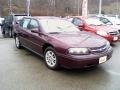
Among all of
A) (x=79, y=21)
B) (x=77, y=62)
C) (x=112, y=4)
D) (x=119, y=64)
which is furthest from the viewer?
(x=112, y=4)

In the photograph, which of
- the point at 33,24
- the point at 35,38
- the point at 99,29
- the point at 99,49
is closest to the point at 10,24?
the point at 99,29

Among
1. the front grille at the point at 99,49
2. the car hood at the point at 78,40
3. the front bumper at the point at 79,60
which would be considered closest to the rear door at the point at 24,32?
the car hood at the point at 78,40

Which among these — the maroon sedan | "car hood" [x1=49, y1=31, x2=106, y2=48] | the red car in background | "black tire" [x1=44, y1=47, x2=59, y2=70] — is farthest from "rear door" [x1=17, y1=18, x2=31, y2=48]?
the red car in background

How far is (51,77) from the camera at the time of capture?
5203 millimetres

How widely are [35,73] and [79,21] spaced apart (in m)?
5.65

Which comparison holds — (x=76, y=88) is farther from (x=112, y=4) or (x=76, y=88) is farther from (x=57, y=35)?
(x=112, y=4)

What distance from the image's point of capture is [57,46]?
5.42m

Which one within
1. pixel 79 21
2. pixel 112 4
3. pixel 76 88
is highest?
pixel 112 4

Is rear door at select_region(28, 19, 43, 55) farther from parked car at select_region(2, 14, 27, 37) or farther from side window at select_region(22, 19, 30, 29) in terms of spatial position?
parked car at select_region(2, 14, 27, 37)

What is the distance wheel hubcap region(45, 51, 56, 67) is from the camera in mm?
5673

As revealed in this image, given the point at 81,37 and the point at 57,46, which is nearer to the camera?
the point at 57,46

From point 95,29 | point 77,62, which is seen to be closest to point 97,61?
point 77,62

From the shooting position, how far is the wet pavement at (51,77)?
465 cm

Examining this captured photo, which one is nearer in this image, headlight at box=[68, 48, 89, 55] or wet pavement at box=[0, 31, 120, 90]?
wet pavement at box=[0, 31, 120, 90]
